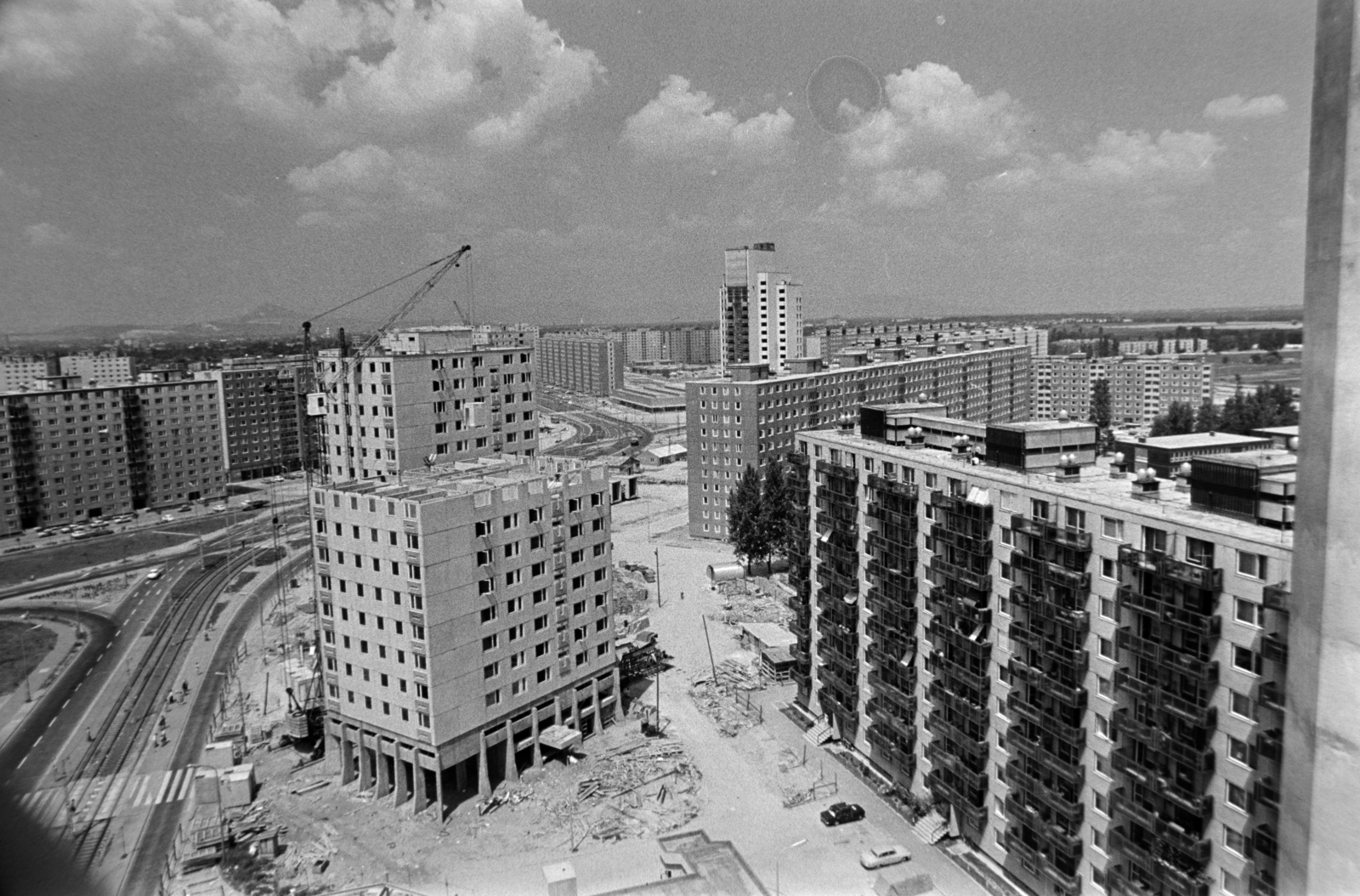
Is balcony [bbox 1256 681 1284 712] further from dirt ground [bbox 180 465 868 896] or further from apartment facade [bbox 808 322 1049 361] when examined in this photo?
apartment facade [bbox 808 322 1049 361]

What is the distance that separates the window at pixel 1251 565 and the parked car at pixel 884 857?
3.85 meters

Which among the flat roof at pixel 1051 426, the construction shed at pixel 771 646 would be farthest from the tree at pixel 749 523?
the flat roof at pixel 1051 426

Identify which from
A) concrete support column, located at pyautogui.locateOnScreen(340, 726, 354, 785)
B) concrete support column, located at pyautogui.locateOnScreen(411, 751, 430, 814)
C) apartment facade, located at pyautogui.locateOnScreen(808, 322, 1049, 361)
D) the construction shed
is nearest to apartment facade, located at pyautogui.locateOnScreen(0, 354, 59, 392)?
concrete support column, located at pyautogui.locateOnScreen(340, 726, 354, 785)

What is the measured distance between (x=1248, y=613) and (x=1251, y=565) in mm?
259

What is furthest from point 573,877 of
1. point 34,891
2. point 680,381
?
point 680,381

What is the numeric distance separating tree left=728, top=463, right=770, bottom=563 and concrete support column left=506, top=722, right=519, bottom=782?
7.89 m

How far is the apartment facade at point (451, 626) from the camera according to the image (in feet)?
28.1

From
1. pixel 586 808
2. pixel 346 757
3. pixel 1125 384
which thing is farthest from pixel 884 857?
pixel 1125 384

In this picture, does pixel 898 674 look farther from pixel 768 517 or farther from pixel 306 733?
pixel 768 517

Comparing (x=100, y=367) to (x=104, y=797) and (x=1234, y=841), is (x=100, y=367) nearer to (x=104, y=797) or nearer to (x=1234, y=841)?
(x=104, y=797)

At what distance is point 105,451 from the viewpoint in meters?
21.3

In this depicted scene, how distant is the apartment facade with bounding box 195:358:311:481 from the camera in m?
24.8

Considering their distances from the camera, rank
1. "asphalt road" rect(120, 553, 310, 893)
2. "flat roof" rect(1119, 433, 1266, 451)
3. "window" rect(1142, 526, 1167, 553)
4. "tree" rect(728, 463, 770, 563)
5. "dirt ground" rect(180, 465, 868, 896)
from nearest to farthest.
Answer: "window" rect(1142, 526, 1167, 553) → "flat roof" rect(1119, 433, 1266, 451) → "dirt ground" rect(180, 465, 868, 896) → "asphalt road" rect(120, 553, 310, 893) → "tree" rect(728, 463, 770, 563)

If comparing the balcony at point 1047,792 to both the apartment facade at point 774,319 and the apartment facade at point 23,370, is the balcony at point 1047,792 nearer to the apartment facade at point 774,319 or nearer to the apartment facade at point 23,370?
the apartment facade at point 23,370
